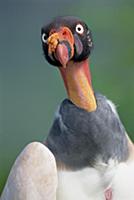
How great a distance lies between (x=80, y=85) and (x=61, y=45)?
0.13m

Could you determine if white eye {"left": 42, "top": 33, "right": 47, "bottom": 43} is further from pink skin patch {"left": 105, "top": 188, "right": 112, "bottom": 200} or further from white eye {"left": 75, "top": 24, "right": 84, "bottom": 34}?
pink skin patch {"left": 105, "top": 188, "right": 112, "bottom": 200}

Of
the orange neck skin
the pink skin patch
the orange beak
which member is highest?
the orange beak

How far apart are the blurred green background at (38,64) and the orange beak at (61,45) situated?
1.01m

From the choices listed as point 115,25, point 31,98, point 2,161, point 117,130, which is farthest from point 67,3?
point 117,130

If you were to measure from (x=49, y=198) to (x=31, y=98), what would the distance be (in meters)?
1.02

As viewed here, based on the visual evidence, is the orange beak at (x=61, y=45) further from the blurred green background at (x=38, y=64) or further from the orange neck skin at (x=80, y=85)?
the blurred green background at (x=38, y=64)

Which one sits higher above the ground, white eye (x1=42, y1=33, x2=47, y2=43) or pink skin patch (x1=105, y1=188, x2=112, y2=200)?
white eye (x1=42, y1=33, x2=47, y2=43)

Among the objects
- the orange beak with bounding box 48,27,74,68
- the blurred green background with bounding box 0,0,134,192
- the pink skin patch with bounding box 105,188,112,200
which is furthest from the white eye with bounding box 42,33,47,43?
the blurred green background with bounding box 0,0,134,192

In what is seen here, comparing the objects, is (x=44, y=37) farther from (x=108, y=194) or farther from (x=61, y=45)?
(x=108, y=194)

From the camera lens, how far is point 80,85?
3.65 ft

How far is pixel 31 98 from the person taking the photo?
2105 mm

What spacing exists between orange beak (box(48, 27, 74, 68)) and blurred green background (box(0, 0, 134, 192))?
101 centimetres

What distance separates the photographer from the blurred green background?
6.82 ft

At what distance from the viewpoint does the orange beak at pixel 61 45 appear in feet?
3.32
